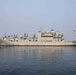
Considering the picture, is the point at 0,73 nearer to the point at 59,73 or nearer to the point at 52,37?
the point at 59,73

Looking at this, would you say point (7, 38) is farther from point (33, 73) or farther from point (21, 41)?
point (33, 73)

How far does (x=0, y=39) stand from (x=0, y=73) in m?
111

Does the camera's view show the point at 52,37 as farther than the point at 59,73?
Yes

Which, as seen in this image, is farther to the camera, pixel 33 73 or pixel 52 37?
pixel 52 37

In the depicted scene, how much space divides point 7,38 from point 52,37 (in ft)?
88.3

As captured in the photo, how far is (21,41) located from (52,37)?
59.6 ft

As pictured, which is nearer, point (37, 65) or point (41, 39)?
point (37, 65)

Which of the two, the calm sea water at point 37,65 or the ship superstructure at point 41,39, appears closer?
the calm sea water at point 37,65

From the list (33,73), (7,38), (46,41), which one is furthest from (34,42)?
(33,73)

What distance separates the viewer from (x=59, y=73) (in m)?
24.4

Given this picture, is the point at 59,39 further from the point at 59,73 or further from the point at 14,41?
the point at 59,73

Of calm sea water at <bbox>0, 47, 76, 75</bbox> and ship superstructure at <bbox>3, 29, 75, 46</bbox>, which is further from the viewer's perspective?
ship superstructure at <bbox>3, 29, 75, 46</bbox>

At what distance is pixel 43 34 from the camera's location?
13438 cm

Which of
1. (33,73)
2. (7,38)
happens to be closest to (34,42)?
(7,38)
